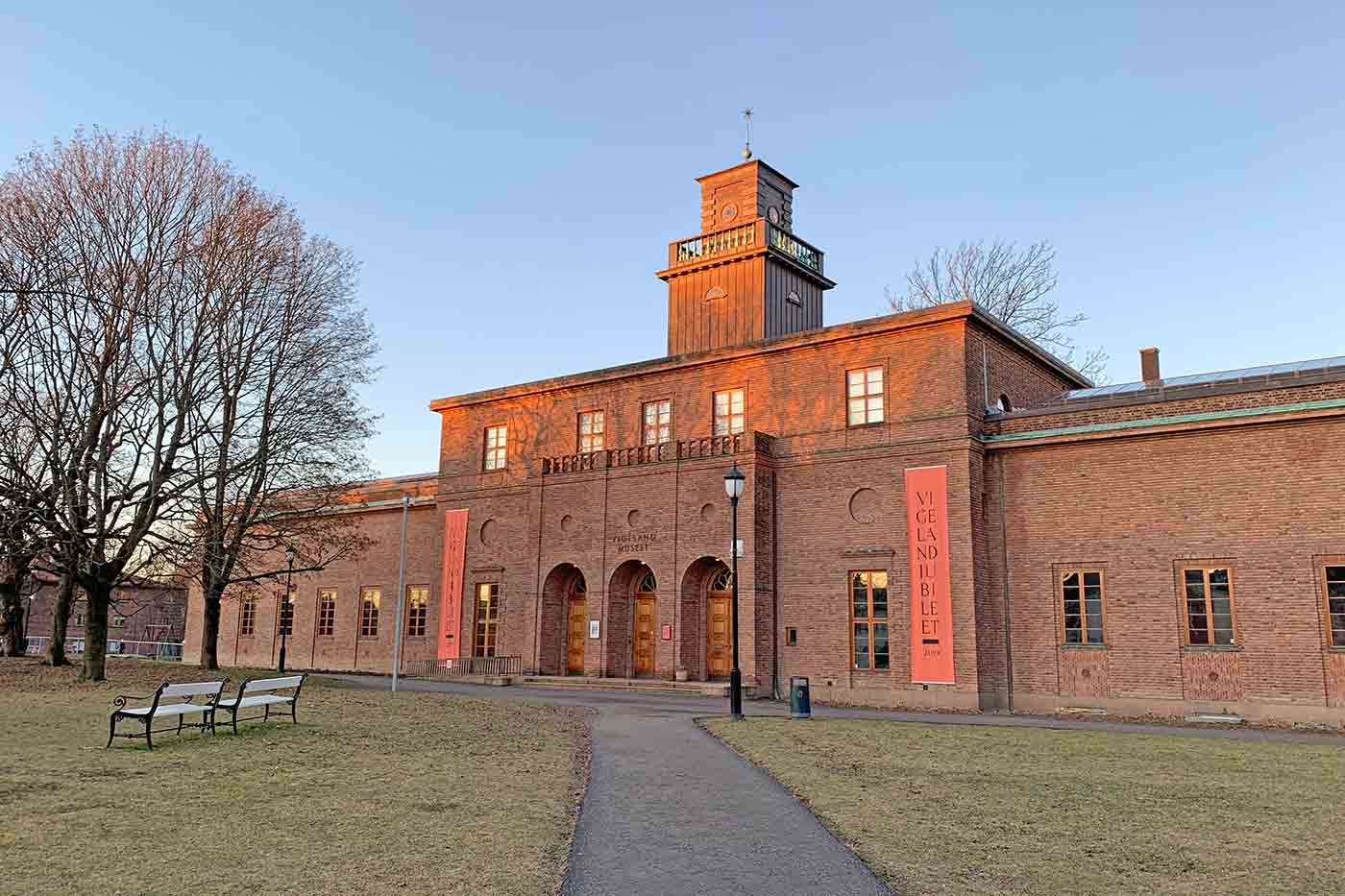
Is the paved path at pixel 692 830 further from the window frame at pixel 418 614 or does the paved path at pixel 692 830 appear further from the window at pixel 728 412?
the window frame at pixel 418 614

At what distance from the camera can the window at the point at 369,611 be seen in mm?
37875

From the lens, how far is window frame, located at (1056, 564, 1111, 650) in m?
23.2

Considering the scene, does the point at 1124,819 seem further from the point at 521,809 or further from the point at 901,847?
the point at 521,809

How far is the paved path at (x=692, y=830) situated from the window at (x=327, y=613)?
1002 inches

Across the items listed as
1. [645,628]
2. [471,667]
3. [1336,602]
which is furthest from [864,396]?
[471,667]

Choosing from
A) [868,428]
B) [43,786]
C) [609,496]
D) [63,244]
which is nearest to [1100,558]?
[868,428]

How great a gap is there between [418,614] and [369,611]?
268 centimetres

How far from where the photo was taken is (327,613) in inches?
1556

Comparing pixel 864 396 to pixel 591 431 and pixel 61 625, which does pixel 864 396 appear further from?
pixel 61 625

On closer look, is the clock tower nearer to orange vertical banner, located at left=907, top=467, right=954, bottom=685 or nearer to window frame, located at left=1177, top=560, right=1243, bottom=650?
orange vertical banner, located at left=907, top=467, right=954, bottom=685

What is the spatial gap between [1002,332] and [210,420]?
2078 centimetres

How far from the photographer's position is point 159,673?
24.9 meters

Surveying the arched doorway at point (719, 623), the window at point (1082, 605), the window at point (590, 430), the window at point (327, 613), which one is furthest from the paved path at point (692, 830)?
the window at point (327, 613)

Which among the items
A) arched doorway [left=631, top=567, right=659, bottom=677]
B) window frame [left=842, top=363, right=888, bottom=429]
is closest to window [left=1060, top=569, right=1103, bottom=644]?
window frame [left=842, top=363, right=888, bottom=429]
